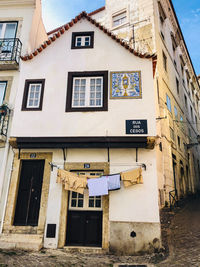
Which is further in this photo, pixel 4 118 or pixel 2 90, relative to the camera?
pixel 2 90

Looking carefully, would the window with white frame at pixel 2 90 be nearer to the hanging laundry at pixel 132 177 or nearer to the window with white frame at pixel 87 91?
the window with white frame at pixel 87 91

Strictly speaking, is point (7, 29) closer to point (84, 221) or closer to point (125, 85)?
point (125, 85)

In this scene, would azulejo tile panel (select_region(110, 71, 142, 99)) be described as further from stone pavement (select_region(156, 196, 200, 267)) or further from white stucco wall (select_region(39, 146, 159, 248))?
stone pavement (select_region(156, 196, 200, 267))

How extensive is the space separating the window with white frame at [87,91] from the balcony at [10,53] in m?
2.99

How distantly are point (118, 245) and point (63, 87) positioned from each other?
653 cm

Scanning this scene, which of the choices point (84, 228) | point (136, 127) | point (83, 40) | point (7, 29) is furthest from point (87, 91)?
point (7, 29)

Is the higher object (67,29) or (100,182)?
(67,29)

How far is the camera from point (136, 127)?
7.64m

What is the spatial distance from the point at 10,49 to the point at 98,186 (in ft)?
26.6

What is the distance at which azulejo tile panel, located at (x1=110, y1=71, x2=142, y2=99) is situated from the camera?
819 centimetres

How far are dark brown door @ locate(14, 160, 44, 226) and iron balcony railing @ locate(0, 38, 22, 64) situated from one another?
202 inches

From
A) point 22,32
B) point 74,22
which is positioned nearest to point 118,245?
point 74,22

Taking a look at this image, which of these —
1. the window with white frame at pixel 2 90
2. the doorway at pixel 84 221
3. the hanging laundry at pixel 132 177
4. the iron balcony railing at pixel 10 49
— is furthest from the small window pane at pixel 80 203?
the iron balcony railing at pixel 10 49

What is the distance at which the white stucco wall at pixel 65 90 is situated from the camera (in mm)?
7871
